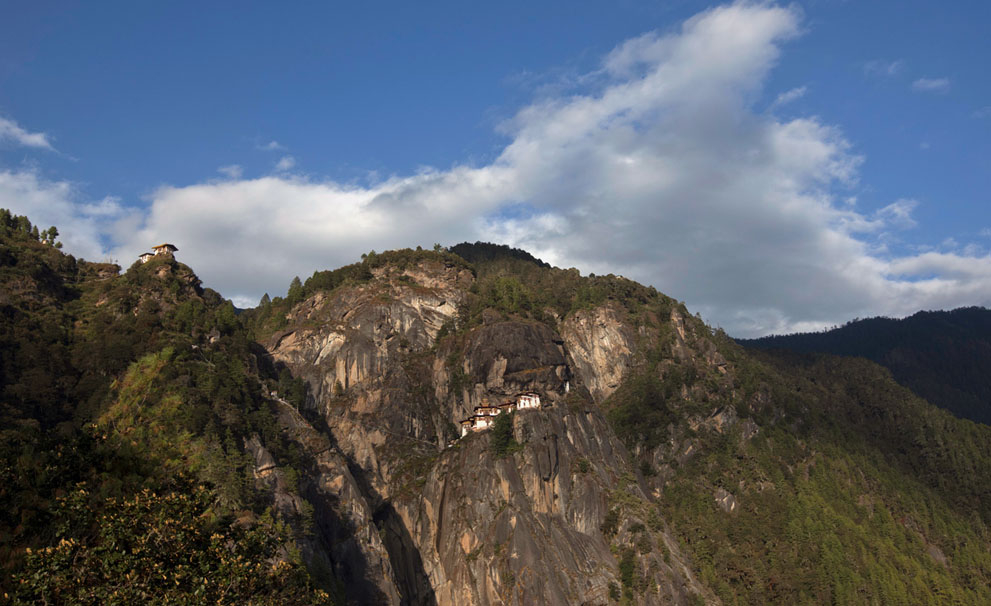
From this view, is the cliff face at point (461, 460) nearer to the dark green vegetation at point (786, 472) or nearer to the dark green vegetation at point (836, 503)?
the dark green vegetation at point (786, 472)

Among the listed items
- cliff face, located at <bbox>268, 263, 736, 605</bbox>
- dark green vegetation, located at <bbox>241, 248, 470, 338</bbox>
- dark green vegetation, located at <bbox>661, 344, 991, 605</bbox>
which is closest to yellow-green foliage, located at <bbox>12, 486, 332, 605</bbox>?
cliff face, located at <bbox>268, 263, 736, 605</bbox>

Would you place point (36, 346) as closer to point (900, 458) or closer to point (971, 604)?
point (971, 604)

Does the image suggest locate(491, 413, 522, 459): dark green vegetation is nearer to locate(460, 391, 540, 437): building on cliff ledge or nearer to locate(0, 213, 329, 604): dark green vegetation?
locate(460, 391, 540, 437): building on cliff ledge

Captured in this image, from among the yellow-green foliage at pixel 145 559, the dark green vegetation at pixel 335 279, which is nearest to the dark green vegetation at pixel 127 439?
the yellow-green foliage at pixel 145 559

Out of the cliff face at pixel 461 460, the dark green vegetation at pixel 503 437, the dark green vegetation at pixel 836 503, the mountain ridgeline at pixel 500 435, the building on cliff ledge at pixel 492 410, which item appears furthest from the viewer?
the building on cliff ledge at pixel 492 410

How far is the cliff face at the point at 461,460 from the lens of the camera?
104 m

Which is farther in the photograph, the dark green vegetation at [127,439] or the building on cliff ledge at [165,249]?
the building on cliff ledge at [165,249]

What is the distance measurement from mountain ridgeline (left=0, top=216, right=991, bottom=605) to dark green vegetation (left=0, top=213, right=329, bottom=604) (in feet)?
1.76

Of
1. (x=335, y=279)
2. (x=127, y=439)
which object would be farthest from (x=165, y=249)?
(x=127, y=439)

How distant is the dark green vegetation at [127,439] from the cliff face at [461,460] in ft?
48.8

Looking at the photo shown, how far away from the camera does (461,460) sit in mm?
117500

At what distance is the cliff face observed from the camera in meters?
104

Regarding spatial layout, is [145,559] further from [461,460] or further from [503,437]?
[503,437]

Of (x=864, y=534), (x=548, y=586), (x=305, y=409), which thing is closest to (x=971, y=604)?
(x=864, y=534)
